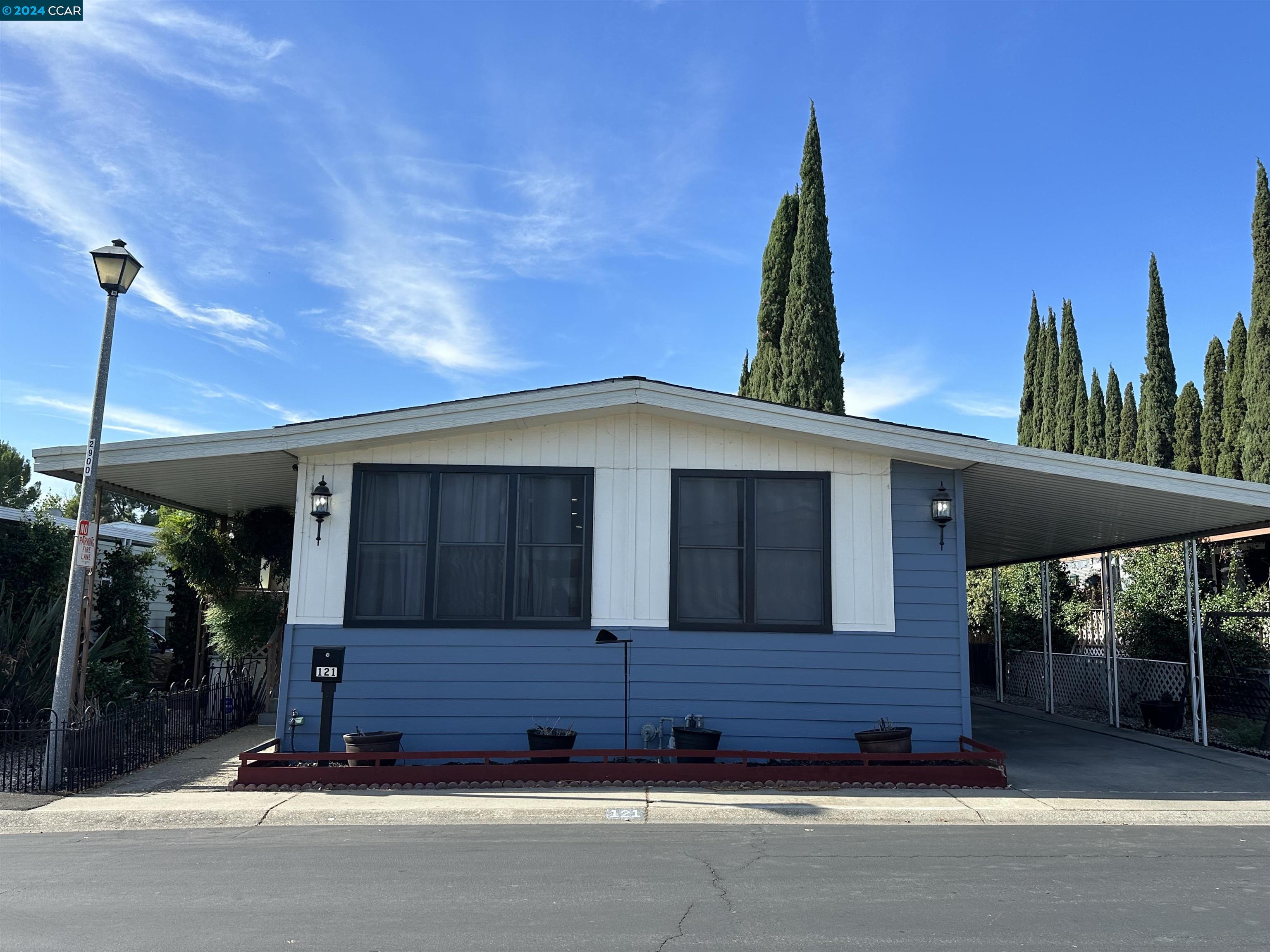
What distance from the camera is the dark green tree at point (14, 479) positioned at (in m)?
34.1

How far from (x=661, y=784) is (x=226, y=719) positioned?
674 cm

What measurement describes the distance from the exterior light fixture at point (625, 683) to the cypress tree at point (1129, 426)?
101 feet

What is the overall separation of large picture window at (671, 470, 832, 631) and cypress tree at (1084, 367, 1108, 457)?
29.0 meters

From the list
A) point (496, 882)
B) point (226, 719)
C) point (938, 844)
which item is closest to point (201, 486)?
point (226, 719)

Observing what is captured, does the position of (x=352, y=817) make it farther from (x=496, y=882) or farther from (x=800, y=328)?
(x=800, y=328)

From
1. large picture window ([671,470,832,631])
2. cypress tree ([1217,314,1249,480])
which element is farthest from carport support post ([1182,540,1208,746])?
cypress tree ([1217,314,1249,480])

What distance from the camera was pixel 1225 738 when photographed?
1230 cm

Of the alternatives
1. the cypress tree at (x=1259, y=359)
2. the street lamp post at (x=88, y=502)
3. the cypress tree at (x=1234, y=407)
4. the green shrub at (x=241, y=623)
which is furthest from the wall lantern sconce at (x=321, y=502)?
the cypress tree at (x=1234, y=407)

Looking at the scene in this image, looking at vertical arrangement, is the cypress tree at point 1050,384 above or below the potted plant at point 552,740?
above

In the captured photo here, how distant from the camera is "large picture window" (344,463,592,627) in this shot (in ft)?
31.4

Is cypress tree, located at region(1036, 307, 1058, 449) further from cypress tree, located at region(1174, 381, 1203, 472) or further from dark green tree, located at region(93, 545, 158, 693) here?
dark green tree, located at region(93, 545, 158, 693)

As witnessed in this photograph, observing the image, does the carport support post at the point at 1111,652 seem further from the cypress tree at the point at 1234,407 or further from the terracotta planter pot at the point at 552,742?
the cypress tree at the point at 1234,407

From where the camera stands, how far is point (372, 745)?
8.74 meters

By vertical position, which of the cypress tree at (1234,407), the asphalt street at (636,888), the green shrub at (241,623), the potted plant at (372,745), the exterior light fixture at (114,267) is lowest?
the asphalt street at (636,888)
